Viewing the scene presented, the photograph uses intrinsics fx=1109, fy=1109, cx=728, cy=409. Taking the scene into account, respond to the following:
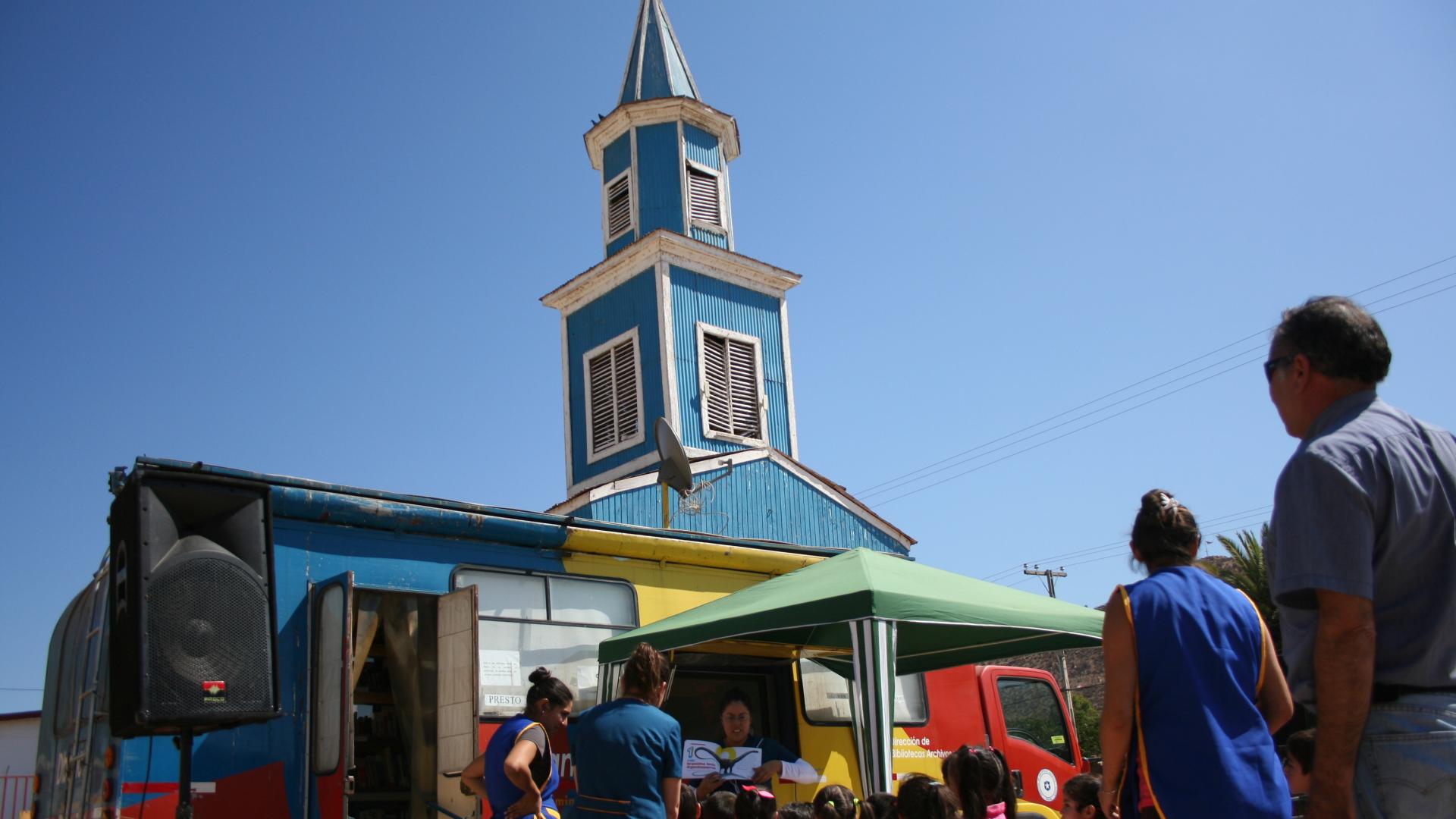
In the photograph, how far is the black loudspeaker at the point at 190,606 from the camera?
18.9 feet

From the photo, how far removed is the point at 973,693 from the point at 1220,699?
762 centimetres

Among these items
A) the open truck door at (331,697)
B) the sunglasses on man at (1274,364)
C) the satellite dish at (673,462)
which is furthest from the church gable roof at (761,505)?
the sunglasses on man at (1274,364)

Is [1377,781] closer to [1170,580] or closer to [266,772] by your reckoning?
[1170,580]

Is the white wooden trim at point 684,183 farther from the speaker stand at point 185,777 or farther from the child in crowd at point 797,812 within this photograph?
the child in crowd at point 797,812

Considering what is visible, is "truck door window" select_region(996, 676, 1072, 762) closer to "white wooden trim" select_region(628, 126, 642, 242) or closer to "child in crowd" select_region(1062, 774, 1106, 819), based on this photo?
"child in crowd" select_region(1062, 774, 1106, 819)

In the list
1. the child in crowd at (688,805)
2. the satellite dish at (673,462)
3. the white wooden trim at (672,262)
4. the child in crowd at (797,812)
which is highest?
the white wooden trim at (672,262)

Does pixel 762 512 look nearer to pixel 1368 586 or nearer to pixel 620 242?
pixel 620 242

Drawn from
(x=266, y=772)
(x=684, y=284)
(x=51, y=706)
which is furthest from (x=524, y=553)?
(x=684, y=284)

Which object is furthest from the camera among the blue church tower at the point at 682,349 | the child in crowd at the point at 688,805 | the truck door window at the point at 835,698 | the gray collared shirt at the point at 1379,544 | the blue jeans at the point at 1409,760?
the blue church tower at the point at 682,349

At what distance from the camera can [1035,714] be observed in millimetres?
10531

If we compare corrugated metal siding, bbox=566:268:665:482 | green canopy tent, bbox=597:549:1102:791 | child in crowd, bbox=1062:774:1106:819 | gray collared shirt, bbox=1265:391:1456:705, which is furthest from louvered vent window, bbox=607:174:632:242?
gray collared shirt, bbox=1265:391:1456:705

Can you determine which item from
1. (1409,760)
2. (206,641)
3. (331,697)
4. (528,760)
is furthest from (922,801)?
(331,697)

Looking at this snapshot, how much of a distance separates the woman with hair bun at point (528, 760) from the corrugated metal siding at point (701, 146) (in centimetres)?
1619

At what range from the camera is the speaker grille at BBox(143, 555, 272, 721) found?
5.77 metres
